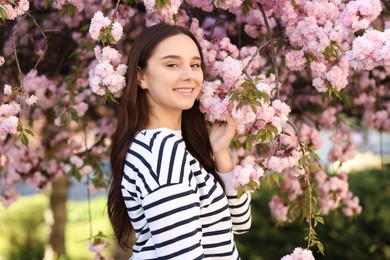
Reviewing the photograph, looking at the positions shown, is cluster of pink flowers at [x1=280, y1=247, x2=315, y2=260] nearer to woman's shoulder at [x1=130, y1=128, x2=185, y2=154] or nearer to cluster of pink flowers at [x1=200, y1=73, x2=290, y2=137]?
cluster of pink flowers at [x1=200, y1=73, x2=290, y2=137]

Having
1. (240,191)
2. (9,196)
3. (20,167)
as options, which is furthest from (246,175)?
(9,196)

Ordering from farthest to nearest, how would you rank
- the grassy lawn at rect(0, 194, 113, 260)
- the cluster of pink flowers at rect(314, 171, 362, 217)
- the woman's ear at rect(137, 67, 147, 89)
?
the grassy lawn at rect(0, 194, 113, 260)
the cluster of pink flowers at rect(314, 171, 362, 217)
the woman's ear at rect(137, 67, 147, 89)

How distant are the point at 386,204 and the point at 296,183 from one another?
2.17m

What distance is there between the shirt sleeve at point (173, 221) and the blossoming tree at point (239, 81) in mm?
339

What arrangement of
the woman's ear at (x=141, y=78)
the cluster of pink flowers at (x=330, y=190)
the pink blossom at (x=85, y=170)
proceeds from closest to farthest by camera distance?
the woman's ear at (x=141, y=78)
the pink blossom at (x=85, y=170)
the cluster of pink flowers at (x=330, y=190)

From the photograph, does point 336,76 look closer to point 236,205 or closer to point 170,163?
point 236,205

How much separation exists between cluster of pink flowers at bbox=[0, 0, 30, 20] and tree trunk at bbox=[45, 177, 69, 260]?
13.1 feet

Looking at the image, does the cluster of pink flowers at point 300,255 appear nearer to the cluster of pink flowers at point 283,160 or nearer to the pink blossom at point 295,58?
the cluster of pink flowers at point 283,160

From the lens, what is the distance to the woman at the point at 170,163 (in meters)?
2.12

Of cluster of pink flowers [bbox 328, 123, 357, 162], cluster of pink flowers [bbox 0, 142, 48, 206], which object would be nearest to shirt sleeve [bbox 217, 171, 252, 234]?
cluster of pink flowers [bbox 328, 123, 357, 162]

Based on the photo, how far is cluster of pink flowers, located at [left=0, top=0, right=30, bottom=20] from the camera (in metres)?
2.55

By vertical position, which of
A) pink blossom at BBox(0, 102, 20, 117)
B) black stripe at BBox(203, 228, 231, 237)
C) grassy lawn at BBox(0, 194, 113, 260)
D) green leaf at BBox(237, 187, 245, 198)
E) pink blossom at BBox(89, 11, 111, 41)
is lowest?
grassy lawn at BBox(0, 194, 113, 260)

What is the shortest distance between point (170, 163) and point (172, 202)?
128 millimetres

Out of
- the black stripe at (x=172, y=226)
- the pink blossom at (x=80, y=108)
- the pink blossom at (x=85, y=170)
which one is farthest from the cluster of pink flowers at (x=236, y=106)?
the pink blossom at (x=85, y=170)
